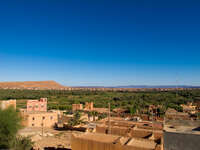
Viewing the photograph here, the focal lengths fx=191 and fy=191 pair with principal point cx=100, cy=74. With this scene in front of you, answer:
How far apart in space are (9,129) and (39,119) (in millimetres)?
17345

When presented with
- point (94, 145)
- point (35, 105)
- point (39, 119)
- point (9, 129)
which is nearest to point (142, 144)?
point (94, 145)

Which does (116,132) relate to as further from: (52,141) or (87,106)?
(87,106)

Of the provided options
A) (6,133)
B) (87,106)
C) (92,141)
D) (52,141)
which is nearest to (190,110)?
(87,106)

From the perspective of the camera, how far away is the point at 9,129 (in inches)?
482

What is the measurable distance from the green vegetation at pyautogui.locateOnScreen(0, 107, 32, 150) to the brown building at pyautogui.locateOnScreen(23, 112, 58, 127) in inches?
602

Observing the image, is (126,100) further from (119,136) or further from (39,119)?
(119,136)

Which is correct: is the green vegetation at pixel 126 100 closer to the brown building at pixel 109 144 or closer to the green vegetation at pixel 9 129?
the brown building at pixel 109 144

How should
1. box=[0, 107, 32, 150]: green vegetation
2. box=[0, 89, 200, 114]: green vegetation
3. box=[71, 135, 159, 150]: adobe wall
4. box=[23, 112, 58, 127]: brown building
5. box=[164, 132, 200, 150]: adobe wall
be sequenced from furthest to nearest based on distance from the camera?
box=[0, 89, 200, 114]: green vegetation
box=[23, 112, 58, 127]: brown building
box=[71, 135, 159, 150]: adobe wall
box=[0, 107, 32, 150]: green vegetation
box=[164, 132, 200, 150]: adobe wall

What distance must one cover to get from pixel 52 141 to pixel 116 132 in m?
7.51

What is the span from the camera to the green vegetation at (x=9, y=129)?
11752 millimetres

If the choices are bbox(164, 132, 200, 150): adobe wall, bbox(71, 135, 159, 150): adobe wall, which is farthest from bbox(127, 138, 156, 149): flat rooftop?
bbox(164, 132, 200, 150): adobe wall

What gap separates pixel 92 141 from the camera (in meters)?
13.0

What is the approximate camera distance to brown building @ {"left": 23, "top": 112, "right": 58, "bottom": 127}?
28.0m

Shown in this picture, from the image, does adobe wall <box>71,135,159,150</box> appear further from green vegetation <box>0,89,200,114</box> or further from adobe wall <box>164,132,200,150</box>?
green vegetation <box>0,89,200,114</box>
